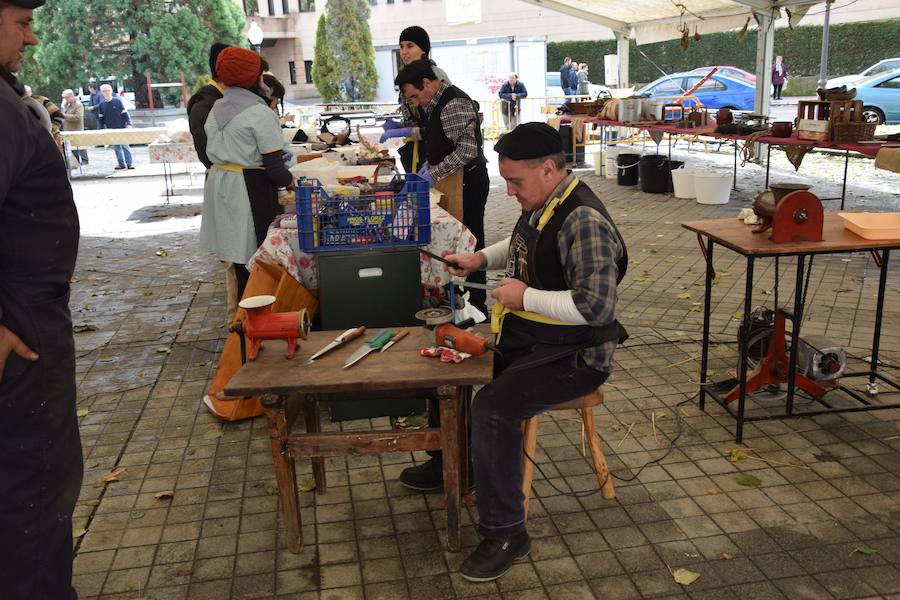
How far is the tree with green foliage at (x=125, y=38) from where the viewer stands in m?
26.2

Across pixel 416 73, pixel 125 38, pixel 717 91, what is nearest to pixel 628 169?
pixel 416 73

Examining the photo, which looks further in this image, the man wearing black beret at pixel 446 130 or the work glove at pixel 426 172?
the work glove at pixel 426 172

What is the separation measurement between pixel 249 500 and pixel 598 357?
1764mm

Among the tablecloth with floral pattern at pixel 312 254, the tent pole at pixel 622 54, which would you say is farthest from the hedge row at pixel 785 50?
the tablecloth with floral pattern at pixel 312 254

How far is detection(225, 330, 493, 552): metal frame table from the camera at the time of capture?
2781 millimetres

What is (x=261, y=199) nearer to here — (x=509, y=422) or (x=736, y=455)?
(x=509, y=422)

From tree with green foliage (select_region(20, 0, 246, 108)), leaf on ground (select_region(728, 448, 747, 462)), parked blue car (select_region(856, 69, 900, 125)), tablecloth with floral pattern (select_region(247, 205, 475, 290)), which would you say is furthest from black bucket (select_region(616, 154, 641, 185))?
tree with green foliage (select_region(20, 0, 246, 108))

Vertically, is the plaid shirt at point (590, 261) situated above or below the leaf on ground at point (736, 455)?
above

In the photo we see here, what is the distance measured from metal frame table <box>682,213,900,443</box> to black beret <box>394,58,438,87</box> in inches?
77.8

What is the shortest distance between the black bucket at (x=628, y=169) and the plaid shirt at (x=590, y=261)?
9.93 meters

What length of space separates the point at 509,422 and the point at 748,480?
1.40m

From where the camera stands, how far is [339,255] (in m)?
4.09

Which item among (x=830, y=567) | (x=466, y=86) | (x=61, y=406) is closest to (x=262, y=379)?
(x=61, y=406)

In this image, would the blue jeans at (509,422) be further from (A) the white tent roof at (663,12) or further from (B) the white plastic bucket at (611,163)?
(B) the white plastic bucket at (611,163)
